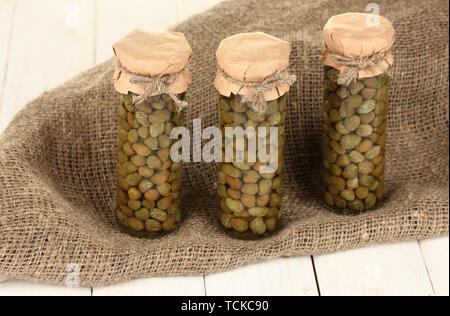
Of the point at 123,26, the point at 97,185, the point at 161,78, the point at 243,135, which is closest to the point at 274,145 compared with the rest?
the point at 243,135

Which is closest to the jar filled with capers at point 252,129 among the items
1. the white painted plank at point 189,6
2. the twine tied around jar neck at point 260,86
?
the twine tied around jar neck at point 260,86

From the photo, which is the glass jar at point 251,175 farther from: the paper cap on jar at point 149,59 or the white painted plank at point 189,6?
the white painted plank at point 189,6

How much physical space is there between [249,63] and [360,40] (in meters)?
0.14

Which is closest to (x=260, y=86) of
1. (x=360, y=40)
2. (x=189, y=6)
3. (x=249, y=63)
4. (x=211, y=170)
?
(x=249, y=63)

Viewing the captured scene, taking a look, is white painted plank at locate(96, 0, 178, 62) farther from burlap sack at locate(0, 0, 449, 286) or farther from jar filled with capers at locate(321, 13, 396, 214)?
jar filled with capers at locate(321, 13, 396, 214)

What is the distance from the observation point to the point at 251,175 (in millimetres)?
1003

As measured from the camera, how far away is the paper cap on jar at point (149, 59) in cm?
94

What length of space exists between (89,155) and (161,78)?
24cm

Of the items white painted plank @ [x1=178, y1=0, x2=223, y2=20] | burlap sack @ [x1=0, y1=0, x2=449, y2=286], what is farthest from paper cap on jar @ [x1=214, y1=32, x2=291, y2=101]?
white painted plank @ [x1=178, y1=0, x2=223, y2=20]

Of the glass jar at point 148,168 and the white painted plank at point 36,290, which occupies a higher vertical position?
the glass jar at point 148,168

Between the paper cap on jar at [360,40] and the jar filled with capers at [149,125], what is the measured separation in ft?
0.56

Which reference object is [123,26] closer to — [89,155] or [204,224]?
[89,155]

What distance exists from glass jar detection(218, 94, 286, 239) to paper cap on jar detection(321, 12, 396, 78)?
9 cm

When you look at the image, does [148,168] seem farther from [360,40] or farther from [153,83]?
[360,40]
